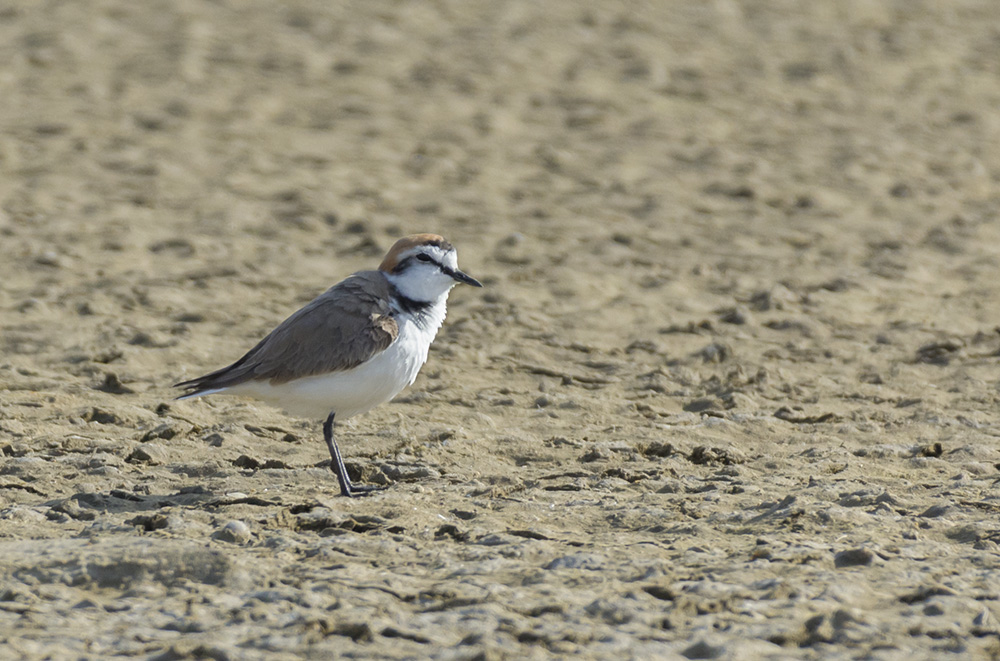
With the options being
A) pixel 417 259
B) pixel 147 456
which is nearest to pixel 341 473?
pixel 147 456

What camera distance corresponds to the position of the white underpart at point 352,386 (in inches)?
214

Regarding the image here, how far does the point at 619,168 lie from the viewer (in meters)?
10.4

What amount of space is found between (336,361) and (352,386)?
0.12m

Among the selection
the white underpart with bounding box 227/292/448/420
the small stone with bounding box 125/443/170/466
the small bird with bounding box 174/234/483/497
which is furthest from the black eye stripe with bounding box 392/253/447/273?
the small stone with bounding box 125/443/170/466

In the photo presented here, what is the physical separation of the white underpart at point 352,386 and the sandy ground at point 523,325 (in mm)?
316

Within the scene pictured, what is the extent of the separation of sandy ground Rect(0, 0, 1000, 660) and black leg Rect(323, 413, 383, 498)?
4.7 inches

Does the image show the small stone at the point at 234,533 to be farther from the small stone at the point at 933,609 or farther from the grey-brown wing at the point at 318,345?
the small stone at the point at 933,609

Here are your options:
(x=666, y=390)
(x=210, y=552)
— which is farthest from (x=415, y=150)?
(x=210, y=552)

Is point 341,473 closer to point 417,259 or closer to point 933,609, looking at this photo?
point 417,259

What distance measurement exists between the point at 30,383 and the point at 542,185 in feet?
14.9

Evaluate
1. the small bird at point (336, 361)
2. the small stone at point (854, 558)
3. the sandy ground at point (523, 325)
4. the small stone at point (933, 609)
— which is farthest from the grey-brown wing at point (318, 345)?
the small stone at point (933, 609)

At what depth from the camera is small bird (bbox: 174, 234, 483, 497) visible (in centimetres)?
544

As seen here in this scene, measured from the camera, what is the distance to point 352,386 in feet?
17.9

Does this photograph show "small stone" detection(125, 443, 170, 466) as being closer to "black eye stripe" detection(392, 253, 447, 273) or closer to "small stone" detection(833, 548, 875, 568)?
"black eye stripe" detection(392, 253, 447, 273)
